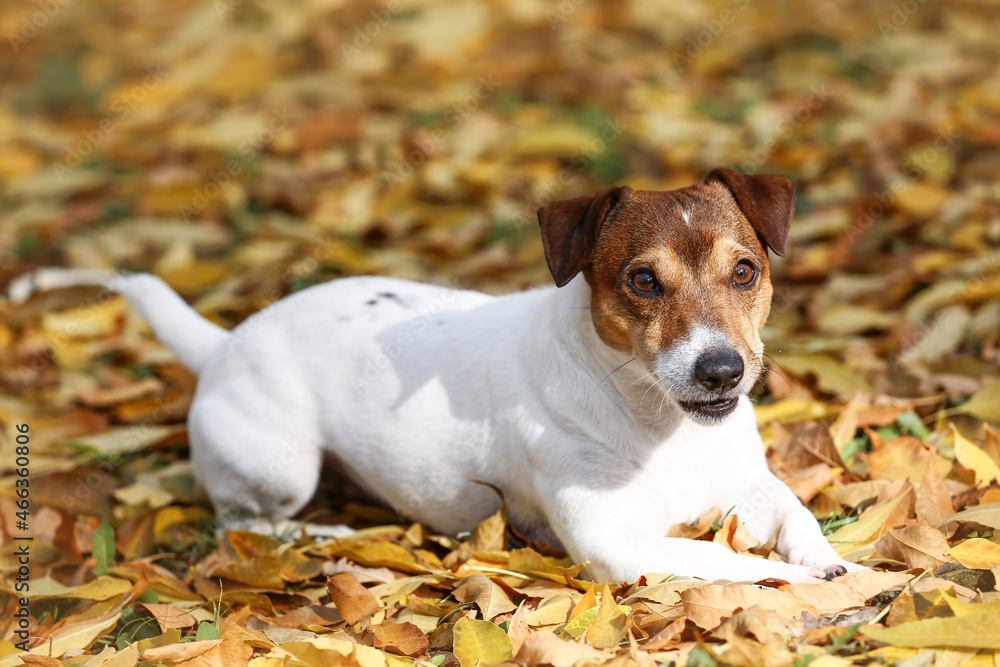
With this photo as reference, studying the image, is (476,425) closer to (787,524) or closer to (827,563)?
(787,524)

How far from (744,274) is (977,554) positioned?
1.37 m

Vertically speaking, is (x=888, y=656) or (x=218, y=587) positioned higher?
(x=888, y=656)

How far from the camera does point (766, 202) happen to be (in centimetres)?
405

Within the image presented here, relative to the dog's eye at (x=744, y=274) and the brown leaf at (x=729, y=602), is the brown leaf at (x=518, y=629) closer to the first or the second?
the brown leaf at (x=729, y=602)

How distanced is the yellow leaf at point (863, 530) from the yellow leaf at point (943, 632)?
888 millimetres

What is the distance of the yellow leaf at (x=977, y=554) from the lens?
3.40m

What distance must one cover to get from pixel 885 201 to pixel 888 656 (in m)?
5.13

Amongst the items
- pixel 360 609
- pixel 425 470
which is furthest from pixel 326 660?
pixel 425 470

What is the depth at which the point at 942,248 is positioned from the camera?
6.69 m

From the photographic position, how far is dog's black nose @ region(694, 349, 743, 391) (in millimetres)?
3582

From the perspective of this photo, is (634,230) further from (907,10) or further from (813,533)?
(907,10)

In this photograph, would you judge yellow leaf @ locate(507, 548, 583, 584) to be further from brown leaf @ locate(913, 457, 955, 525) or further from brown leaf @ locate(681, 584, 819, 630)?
brown leaf @ locate(913, 457, 955, 525)

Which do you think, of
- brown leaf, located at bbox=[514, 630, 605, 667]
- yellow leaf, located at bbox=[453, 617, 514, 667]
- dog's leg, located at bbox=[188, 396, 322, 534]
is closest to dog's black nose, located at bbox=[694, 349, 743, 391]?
brown leaf, located at bbox=[514, 630, 605, 667]

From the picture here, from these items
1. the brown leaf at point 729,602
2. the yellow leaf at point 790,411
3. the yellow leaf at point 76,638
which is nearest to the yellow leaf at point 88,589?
the yellow leaf at point 76,638
